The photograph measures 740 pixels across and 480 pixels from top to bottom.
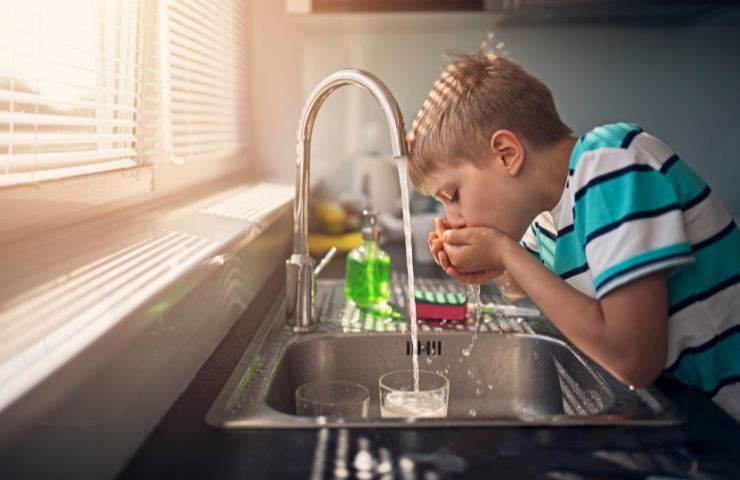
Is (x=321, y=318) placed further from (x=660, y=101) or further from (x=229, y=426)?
(x=660, y=101)

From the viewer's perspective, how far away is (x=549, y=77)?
2426 millimetres

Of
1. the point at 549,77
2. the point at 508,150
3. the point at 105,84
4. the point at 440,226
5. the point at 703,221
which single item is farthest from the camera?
the point at 549,77

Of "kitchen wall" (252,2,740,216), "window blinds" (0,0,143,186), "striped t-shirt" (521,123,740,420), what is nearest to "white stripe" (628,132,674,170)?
"striped t-shirt" (521,123,740,420)

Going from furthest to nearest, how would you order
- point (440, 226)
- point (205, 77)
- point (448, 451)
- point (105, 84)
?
point (205, 77) → point (105, 84) → point (440, 226) → point (448, 451)

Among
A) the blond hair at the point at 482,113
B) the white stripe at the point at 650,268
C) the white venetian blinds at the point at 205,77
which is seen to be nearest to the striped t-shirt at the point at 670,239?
the white stripe at the point at 650,268

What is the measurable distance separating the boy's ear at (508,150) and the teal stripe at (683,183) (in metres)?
0.22

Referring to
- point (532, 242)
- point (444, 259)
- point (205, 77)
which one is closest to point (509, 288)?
point (532, 242)

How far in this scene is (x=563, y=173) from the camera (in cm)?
105

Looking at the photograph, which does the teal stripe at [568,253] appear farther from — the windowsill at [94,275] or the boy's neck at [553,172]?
the windowsill at [94,275]

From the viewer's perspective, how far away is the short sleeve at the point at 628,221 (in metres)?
0.80

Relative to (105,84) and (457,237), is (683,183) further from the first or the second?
(105,84)

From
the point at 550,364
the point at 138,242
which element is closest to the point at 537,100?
the point at 550,364

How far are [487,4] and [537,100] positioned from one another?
1.05 meters

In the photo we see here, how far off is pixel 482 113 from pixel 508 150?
0.07 metres
